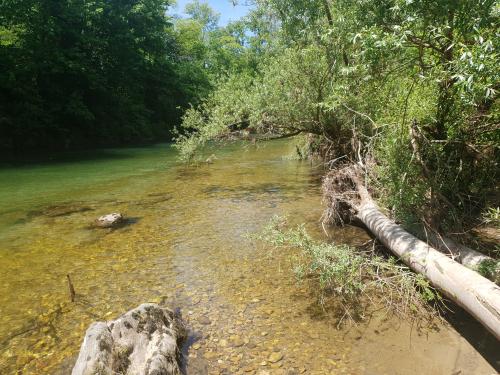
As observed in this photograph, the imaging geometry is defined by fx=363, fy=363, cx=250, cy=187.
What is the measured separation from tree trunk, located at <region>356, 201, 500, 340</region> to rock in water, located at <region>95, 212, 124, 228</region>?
6.71m

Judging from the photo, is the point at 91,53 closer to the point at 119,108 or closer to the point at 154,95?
the point at 119,108

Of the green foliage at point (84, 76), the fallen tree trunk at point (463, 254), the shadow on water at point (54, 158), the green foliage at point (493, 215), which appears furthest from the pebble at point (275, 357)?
the shadow on water at point (54, 158)

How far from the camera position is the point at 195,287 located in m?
6.27

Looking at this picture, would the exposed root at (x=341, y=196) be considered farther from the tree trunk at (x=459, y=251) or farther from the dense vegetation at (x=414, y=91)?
the tree trunk at (x=459, y=251)

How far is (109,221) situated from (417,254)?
7.70m

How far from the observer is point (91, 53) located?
110 feet

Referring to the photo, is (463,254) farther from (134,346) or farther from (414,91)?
(134,346)

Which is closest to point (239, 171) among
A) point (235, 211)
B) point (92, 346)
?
point (235, 211)

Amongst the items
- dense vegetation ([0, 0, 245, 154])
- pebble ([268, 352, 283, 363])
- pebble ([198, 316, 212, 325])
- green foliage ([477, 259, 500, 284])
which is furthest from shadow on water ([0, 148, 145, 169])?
green foliage ([477, 259, 500, 284])

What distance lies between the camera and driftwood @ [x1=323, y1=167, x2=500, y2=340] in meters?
3.97

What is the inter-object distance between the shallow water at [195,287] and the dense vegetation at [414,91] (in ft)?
6.74

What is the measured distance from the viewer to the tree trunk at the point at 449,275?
153 inches

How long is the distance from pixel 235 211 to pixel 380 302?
613 centimetres

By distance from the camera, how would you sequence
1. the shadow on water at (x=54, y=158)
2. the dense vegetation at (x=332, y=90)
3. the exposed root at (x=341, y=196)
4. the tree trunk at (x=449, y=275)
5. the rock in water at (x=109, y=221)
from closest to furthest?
the tree trunk at (x=449, y=275), the dense vegetation at (x=332, y=90), the exposed root at (x=341, y=196), the rock in water at (x=109, y=221), the shadow on water at (x=54, y=158)
